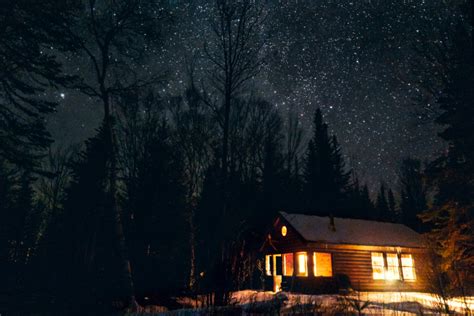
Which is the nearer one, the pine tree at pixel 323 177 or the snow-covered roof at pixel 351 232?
the snow-covered roof at pixel 351 232

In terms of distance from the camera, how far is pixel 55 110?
1728 cm

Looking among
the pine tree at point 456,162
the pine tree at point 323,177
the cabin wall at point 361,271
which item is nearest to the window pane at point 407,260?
the cabin wall at point 361,271

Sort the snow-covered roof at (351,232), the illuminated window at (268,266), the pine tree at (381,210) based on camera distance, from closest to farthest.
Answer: the snow-covered roof at (351,232) < the illuminated window at (268,266) < the pine tree at (381,210)

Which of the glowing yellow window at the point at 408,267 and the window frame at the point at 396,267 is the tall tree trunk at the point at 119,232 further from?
the glowing yellow window at the point at 408,267

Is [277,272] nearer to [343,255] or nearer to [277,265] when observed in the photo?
[277,265]

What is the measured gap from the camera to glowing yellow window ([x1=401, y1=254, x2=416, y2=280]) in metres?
22.7

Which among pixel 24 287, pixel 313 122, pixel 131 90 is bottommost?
pixel 24 287

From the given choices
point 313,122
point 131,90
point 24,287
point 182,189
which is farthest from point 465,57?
point 24,287

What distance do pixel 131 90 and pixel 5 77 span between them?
5.55 metres

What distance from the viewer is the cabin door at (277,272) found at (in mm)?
23683

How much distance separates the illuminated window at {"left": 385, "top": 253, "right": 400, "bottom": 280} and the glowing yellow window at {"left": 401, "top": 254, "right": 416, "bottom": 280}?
25.3 inches

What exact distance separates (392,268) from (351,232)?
11.2 feet

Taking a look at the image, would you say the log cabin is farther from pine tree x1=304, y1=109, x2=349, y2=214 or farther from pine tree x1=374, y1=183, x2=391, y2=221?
pine tree x1=374, y1=183, x2=391, y2=221

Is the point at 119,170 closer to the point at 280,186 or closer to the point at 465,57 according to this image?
the point at 280,186
